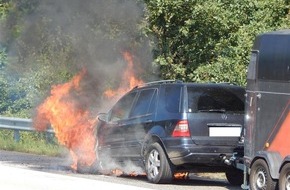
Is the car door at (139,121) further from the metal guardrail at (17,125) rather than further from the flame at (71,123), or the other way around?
the metal guardrail at (17,125)

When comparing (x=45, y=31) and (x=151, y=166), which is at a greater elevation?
(x=45, y=31)

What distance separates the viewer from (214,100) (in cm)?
1484

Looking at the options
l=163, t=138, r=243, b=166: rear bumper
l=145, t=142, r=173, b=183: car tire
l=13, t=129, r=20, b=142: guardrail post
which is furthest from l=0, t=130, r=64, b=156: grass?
l=163, t=138, r=243, b=166: rear bumper

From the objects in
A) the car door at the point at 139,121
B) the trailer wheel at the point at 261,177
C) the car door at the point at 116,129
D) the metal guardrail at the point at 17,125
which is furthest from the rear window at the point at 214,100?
the metal guardrail at the point at 17,125

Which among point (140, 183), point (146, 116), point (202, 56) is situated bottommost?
point (140, 183)

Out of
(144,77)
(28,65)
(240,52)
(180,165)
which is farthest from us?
(28,65)

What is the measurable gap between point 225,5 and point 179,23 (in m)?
1.21

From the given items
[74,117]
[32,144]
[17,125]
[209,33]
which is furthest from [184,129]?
[17,125]

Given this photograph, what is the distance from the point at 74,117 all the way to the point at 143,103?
2.89 metres

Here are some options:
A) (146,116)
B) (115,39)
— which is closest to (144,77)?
(115,39)

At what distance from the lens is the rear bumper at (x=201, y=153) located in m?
14.4

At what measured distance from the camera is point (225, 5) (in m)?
19.0

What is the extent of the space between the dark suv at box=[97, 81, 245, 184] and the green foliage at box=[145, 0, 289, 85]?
3.02 meters

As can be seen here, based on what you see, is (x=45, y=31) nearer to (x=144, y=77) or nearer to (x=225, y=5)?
(x=144, y=77)
